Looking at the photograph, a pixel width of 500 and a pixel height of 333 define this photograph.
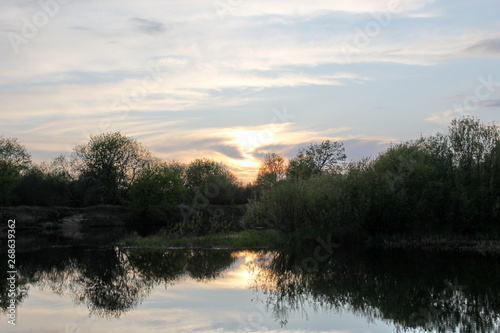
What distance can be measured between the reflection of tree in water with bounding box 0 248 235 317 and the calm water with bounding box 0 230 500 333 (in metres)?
0.05

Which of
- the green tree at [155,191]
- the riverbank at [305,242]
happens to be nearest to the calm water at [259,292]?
the riverbank at [305,242]

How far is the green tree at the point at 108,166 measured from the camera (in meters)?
64.8

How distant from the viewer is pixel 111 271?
73.6ft

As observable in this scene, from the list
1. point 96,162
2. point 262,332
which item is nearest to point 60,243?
point 262,332

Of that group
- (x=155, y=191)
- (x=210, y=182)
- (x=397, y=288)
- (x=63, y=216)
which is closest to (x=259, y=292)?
(x=397, y=288)

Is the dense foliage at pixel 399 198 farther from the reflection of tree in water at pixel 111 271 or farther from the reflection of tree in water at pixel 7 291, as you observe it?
the reflection of tree in water at pixel 7 291

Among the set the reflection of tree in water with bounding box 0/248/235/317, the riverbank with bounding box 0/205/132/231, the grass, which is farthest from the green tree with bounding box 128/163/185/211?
the reflection of tree in water with bounding box 0/248/235/317

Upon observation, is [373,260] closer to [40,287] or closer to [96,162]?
[40,287]

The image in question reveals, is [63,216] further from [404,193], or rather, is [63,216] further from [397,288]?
[397,288]

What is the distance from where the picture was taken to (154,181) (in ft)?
202

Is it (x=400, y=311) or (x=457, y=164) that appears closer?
(x=400, y=311)

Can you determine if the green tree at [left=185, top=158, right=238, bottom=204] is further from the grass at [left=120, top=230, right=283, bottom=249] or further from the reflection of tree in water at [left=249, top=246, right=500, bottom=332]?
the reflection of tree in water at [left=249, top=246, right=500, bottom=332]

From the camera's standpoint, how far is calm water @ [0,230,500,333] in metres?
13.5

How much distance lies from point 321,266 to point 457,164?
15.2 metres
